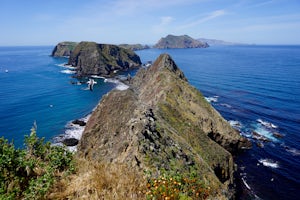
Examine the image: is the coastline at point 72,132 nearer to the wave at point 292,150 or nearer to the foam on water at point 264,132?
the foam on water at point 264,132

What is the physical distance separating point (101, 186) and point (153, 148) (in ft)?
29.3

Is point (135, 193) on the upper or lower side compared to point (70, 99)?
upper

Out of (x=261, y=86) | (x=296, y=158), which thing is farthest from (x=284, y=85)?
(x=296, y=158)

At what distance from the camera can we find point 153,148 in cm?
1529

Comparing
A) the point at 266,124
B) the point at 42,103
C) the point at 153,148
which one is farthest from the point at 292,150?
the point at 42,103

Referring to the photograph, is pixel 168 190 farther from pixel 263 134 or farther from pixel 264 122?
pixel 264 122

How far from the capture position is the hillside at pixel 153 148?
6918 millimetres

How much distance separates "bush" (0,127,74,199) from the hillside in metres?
0.64

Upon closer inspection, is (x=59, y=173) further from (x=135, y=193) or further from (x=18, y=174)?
(x=135, y=193)

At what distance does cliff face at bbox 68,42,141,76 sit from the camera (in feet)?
422

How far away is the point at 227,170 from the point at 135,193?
22.6 meters

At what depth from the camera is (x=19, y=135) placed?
4972 centimetres

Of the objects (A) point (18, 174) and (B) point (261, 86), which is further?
(B) point (261, 86)

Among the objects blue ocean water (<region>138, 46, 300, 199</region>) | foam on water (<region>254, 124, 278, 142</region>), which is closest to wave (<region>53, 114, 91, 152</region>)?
blue ocean water (<region>138, 46, 300, 199</region>)
